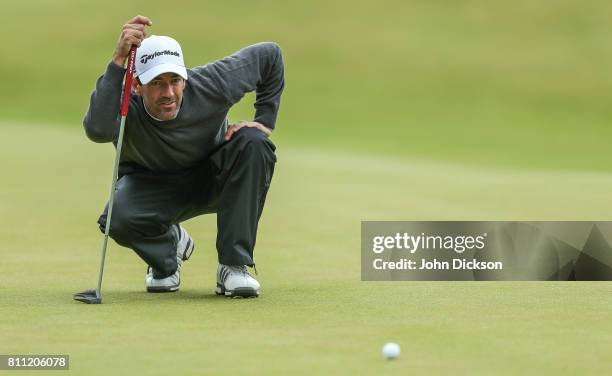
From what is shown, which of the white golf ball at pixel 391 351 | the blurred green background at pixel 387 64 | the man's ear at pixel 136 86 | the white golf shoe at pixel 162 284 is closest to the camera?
the white golf ball at pixel 391 351

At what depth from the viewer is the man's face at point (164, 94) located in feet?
19.2

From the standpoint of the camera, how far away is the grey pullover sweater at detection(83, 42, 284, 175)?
5.73 meters

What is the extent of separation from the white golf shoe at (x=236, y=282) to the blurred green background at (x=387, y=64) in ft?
44.6

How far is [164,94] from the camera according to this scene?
5.84 meters

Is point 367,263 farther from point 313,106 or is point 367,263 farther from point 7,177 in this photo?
point 313,106

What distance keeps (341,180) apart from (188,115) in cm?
805

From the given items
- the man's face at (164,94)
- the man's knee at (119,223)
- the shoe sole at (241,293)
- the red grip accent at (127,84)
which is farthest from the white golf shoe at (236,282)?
the red grip accent at (127,84)

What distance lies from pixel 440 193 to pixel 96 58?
1356 centimetres

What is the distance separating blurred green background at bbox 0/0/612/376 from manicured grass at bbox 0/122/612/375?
0.07 ft

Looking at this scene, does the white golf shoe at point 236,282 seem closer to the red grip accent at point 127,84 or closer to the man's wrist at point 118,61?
the red grip accent at point 127,84

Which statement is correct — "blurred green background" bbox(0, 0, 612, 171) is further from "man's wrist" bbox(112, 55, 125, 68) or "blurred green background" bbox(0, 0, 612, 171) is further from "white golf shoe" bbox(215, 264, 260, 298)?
"man's wrist" bbox(112, 55, 125, 68)

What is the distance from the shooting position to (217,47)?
81.0ft

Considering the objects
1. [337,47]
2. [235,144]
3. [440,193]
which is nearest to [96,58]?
[337,47]

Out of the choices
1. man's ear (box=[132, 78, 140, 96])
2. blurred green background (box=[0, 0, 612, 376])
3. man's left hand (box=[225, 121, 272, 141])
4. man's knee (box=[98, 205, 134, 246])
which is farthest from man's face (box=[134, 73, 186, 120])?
blurred green background (box=[0, 0, 612, 376])
